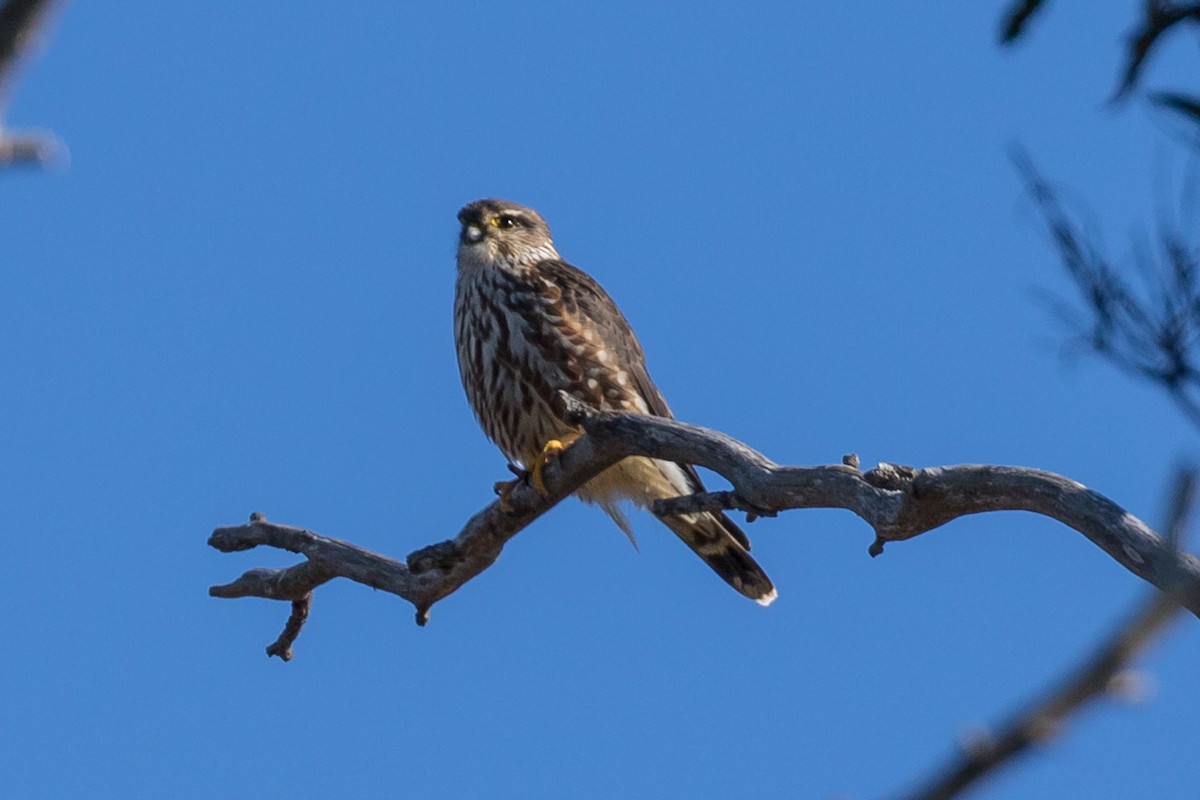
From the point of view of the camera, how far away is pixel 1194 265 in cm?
248

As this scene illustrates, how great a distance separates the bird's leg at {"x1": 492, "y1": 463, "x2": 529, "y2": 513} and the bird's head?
47.5 inches

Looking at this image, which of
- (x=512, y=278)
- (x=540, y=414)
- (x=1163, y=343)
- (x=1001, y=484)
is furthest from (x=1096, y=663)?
(x=512, y=278)

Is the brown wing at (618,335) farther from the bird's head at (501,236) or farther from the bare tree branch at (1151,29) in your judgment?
the bare tree branch at (1151,29)

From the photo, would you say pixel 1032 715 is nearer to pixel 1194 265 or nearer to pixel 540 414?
pixel 1194 265

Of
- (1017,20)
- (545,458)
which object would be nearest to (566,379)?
(545,458)

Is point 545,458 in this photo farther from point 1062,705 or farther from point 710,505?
point 1062,705

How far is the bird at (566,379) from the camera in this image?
196 inches

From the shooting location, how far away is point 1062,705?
1.99ft

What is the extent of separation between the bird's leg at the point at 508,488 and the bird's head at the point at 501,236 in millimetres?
1206

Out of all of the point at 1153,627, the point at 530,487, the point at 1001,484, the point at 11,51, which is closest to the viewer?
the point at 1153,627

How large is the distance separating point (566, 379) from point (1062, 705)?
438cm

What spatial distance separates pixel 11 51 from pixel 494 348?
4.37 m

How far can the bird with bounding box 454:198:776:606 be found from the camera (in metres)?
4.98

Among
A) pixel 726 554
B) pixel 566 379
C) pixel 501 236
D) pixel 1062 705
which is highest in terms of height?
pixel 501 236
